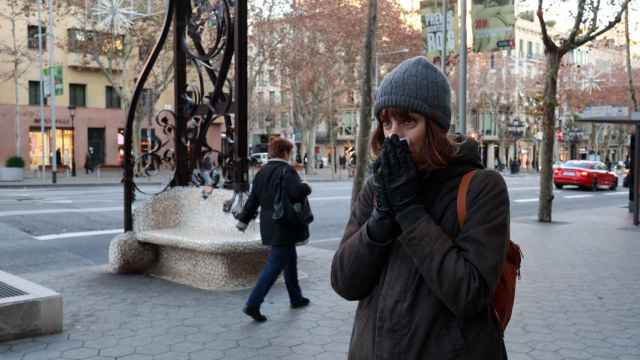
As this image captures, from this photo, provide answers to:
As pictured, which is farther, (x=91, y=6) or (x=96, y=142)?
(x=96, y=142)

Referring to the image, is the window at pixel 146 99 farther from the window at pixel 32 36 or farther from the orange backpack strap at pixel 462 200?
the orange backpack strap at pixel 462 200

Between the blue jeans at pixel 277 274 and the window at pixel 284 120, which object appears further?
the window at pixel 284 120

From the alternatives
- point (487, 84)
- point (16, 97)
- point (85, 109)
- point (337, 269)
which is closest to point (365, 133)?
point (337, 269)

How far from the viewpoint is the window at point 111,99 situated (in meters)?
48.4

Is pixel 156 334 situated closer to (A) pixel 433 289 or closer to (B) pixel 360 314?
(B) pixel 360 314

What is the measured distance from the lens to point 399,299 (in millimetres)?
1989

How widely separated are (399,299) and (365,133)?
35.9 ft

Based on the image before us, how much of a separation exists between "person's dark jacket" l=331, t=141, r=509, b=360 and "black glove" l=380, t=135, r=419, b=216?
0.07 metres

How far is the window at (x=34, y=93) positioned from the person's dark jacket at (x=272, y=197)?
42229mm

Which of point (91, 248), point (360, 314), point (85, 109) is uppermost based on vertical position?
point (85, 109)

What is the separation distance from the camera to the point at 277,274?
612 cm

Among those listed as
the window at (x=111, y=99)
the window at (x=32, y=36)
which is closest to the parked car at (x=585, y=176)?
the window at (x=111, y=99)

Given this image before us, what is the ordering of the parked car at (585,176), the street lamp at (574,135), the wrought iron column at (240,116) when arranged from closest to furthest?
the wrought iron column at (240,116), the parked car at (585,176), the street lamp at (574,135)

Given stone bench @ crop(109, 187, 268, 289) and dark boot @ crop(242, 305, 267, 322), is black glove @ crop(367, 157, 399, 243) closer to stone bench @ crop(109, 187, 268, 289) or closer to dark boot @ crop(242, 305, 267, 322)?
Answer: dark boot @ crop(242, 305, 267, 322)
